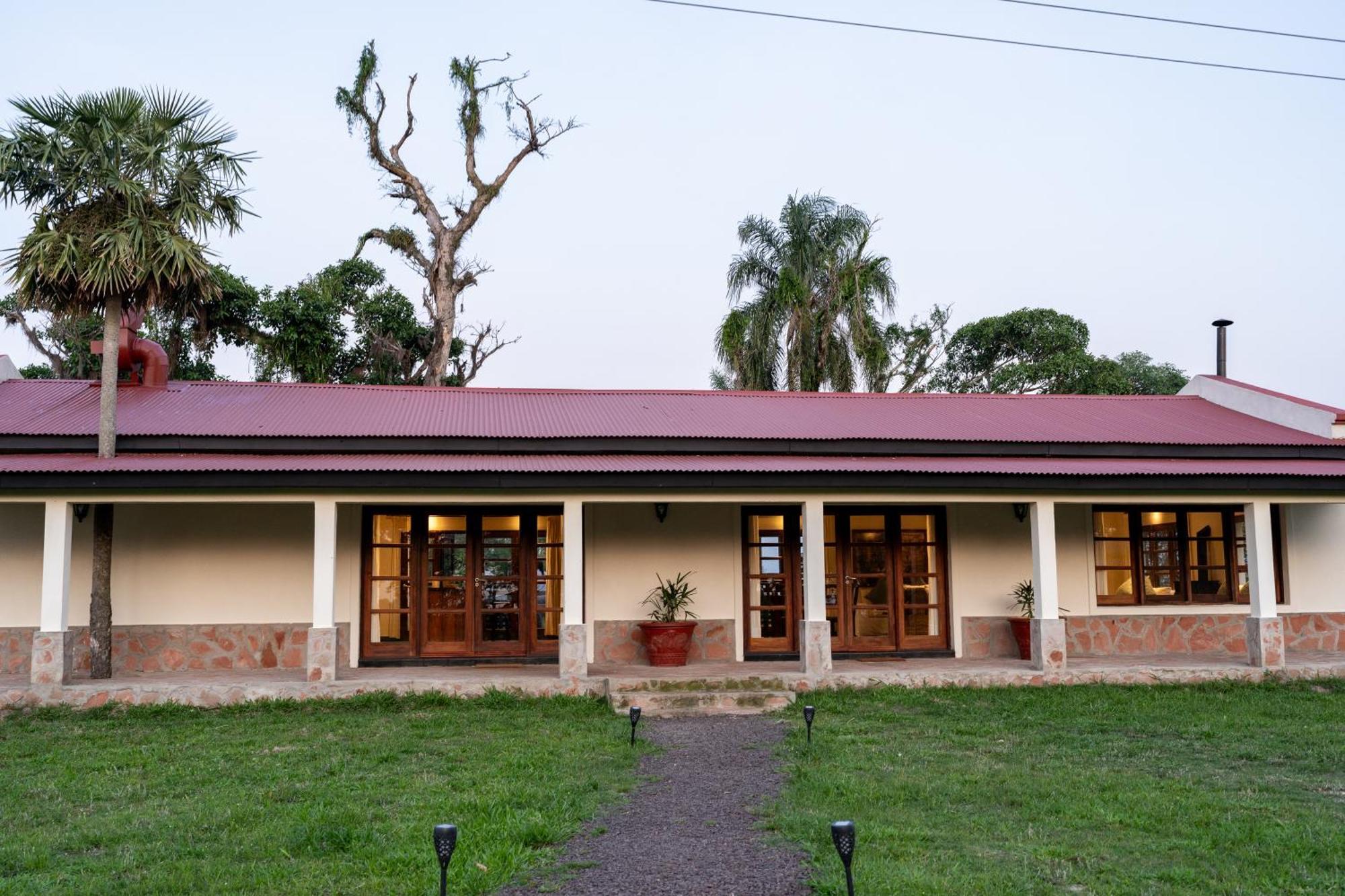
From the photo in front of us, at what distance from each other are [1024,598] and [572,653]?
611cm

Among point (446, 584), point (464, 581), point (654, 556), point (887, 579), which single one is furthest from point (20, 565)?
point (887, 579)

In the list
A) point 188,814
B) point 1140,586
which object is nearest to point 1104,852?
point 188,814

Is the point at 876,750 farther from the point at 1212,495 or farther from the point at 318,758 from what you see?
the point at 1212,495

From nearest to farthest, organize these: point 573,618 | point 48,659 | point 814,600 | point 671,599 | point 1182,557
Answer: point 48,659 < point 573,618 < point 814,600 < point 671,599 < point 1182,557

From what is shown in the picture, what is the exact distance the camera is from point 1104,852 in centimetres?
573

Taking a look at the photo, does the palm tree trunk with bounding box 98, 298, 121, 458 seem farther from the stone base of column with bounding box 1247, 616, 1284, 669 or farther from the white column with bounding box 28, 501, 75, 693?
the stone base of column with bounding box 1247, 616, 1284, 669

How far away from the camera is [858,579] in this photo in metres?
13.9

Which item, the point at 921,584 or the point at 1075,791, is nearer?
the point at 1075,791

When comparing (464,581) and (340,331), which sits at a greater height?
(340,331)

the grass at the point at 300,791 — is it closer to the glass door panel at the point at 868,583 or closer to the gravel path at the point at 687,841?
the gravel path at the point at 687,841

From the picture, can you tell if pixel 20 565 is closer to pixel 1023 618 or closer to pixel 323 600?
pixel 323 600

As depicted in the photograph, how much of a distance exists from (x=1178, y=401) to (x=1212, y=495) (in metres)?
5.39

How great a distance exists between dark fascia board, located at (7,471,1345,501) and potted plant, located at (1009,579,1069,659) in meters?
1.94

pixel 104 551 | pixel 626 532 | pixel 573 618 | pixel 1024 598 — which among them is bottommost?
pixel 573 618
